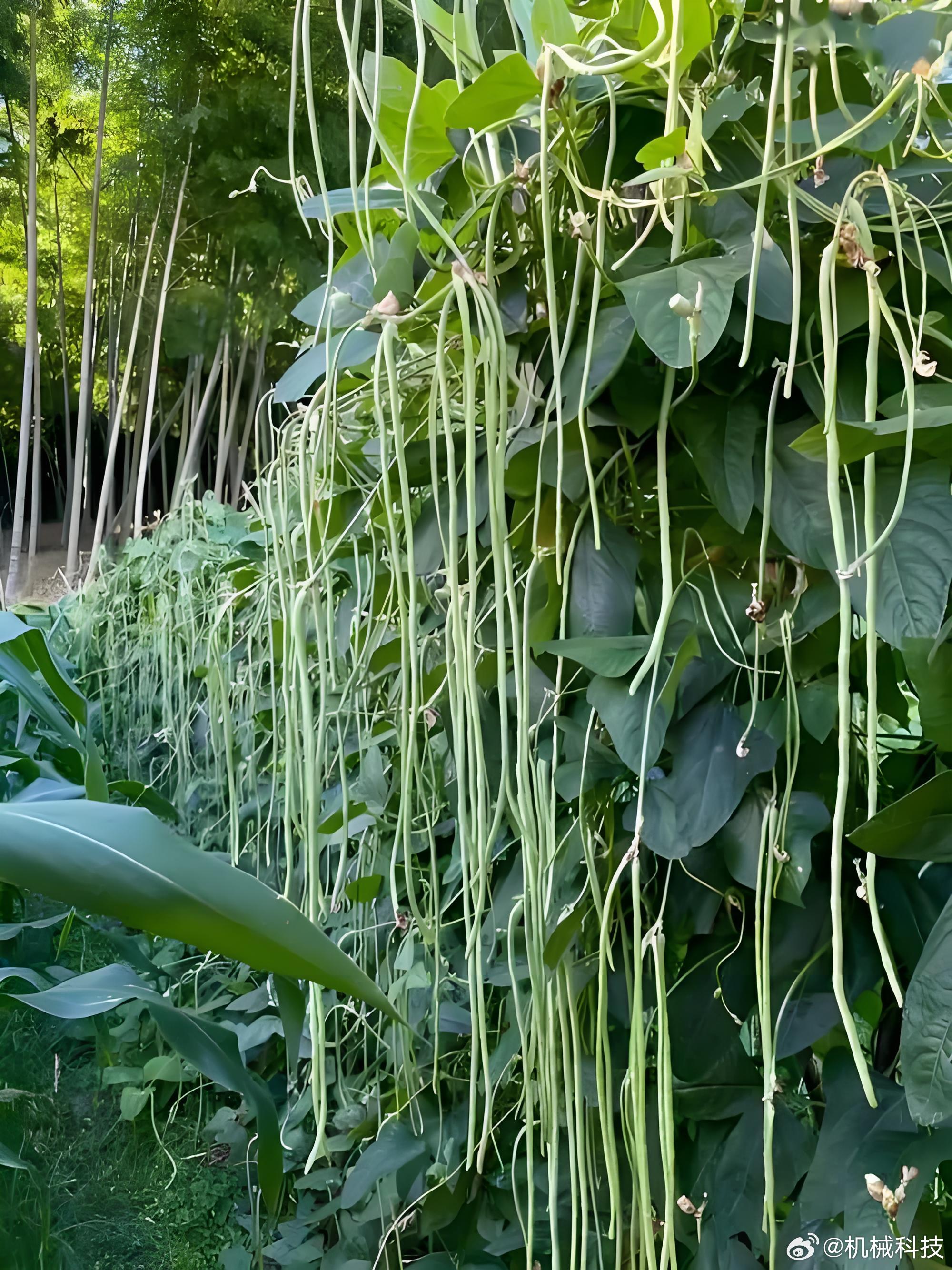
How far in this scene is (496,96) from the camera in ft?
0.99

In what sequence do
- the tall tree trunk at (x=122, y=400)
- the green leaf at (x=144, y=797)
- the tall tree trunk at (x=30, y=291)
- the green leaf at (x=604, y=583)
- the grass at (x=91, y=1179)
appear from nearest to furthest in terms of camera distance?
the green leaf at (x=604, y=583) → the grass at (x=91, y=1179) → the green leaf at (x=144, y=797) → the tall tree trunk at (x=30, y=291) → the tall tree trunk at (x=122, y=400)

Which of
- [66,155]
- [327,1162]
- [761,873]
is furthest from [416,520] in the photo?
[66,155]

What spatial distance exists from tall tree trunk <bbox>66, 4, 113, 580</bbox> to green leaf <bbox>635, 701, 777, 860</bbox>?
1528mm

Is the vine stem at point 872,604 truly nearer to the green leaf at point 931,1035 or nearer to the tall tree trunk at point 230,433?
the green leaf at point 931,1035

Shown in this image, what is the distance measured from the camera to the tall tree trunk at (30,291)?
1.48 metres

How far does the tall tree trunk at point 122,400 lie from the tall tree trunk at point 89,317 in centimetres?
5

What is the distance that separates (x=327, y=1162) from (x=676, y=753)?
70 centimetres

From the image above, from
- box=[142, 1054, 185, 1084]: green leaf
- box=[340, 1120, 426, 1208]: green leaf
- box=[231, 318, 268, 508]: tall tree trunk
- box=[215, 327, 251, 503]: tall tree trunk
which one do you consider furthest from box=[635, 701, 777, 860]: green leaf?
box=[215, 327, 251, 503]: tall tree trunk

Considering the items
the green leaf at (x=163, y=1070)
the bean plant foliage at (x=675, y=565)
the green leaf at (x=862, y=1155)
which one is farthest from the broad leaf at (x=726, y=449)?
the green leaf at (x=163, y=1070)

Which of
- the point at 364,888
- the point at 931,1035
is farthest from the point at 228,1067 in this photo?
the point at 931,1035

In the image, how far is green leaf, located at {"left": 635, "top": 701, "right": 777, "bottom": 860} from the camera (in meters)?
0.32

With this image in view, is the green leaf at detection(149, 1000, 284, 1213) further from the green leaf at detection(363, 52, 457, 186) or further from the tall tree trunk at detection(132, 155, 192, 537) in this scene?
the tall tree trunk at detection(132, 155, 192, 537)

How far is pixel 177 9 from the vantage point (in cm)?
154

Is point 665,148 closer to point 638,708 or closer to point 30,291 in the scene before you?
point 638,708
